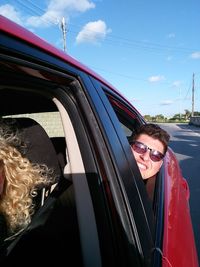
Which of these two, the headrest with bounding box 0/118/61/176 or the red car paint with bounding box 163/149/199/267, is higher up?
the headrest with bounding box 0/118/61/176

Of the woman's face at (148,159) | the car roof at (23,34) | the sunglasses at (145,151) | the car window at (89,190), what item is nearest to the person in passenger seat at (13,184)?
the car window at (89,190)

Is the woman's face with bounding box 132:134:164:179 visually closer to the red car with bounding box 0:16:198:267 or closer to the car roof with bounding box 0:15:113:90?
the red car with bounding box 0:16:198:267

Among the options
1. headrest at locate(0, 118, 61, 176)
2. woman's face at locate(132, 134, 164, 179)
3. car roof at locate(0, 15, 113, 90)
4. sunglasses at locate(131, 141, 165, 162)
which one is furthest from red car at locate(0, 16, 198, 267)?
sunglasses at locate(131, 141, 165, 162)

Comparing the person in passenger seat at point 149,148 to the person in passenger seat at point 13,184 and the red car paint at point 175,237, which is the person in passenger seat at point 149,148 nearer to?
the red car paint at point 175,237

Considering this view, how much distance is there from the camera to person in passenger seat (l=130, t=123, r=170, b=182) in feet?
9.05

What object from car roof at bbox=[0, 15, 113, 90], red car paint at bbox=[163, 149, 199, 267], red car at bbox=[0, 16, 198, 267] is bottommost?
red car paint at bbox=[163, 149, 199, 267]

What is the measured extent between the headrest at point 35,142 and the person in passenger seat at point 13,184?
83mm

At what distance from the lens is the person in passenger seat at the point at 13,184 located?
1.73 m

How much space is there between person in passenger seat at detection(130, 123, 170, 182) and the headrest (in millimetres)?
927

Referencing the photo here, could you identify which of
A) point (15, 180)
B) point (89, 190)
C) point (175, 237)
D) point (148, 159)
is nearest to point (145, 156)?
point (148, 159)

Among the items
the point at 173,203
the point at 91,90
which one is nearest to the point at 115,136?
the point at 91,90

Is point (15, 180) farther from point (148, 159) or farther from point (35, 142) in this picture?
point (148, 159)

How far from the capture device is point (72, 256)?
1531mm

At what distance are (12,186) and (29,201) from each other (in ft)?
0.48
